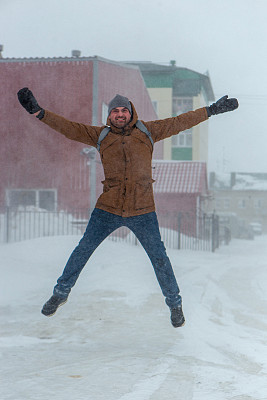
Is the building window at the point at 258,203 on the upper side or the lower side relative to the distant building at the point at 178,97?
lower

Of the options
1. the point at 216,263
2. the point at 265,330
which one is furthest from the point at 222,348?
the point at 216,263

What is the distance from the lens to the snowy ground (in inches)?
182

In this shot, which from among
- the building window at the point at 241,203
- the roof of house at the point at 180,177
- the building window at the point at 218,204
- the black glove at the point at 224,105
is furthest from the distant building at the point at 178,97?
the building window at the point at 241,203

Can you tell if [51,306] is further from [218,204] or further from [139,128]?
[218,204]

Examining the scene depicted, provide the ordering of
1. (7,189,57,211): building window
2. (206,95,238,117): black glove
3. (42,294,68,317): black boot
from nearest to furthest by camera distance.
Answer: (206,95,238,117): black glove, (42,294,68,317): black boot, (7,189,57,211): building window

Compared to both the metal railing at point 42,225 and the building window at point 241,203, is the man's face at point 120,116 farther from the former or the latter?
the building window at point 241,203

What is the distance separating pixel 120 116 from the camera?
162 inches

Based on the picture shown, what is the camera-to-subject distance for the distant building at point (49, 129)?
17328 mm

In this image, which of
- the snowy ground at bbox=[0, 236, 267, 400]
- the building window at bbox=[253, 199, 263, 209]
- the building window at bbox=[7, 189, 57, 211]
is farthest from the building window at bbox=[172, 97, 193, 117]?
the building window at bbox=[253, 199, 263, 209]

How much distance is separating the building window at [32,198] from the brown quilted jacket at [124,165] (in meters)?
13.9

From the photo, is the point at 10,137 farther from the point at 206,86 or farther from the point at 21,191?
the point at 206,86

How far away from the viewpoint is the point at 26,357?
5625 mm

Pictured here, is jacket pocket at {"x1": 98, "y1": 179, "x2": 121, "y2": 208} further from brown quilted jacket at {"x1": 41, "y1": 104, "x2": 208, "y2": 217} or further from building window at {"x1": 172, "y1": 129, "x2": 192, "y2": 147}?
building window at {"x1": 172, "y1": 129, "x2": 192, "y2": 147}

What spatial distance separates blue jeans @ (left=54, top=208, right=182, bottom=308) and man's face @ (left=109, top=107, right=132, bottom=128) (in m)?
0.66
